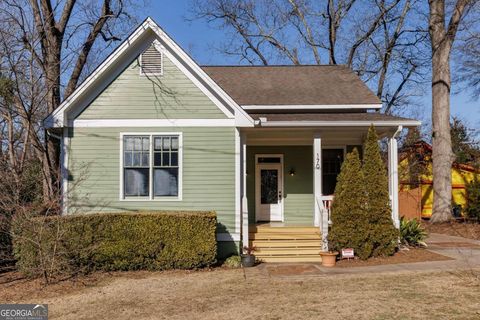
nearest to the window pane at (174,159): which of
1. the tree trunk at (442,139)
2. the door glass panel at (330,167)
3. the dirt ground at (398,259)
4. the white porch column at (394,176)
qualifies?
the dirt ground at (398,259)

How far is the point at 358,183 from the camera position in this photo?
467 inches

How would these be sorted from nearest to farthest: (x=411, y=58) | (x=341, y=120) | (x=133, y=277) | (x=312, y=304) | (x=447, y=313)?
(x=447, y=313)
(x=312, y=304)
(x=133, y=277)
(x=341, y=120)
(x=411, y=58)

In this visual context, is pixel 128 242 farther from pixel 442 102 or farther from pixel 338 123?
pixel 442 102

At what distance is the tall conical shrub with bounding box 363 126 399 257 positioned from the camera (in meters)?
11.7

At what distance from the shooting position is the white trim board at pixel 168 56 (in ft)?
38.8

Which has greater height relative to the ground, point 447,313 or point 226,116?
point 226,116

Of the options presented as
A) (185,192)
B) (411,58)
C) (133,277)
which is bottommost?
(133,277)

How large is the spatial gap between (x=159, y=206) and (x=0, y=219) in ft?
12.1

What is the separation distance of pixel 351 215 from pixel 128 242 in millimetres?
5482

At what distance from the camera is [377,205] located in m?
11.8

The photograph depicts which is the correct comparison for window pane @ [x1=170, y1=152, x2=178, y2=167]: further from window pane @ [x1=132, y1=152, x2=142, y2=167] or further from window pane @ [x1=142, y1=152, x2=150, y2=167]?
window pane @ [x1=132, y1=152, x2=142, y2=167]

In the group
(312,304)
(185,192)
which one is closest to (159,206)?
(185,192)

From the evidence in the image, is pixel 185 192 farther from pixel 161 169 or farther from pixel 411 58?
pixel 411 58

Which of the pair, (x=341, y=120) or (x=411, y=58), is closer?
(x=341, y=120)
